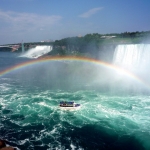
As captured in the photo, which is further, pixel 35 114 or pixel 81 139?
pixel 35 114

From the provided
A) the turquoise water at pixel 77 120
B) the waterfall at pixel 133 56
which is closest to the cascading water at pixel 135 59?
the waterfall at pixel 133 56

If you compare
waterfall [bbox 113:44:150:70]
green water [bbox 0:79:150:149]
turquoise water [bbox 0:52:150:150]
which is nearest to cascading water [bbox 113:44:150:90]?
waterfall [bbox 113:44:150:70]

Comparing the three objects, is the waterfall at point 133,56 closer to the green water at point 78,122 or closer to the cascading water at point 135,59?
the cascading water at point 135,59

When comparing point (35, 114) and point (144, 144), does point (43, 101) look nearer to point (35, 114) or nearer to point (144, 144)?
point (35, 114)

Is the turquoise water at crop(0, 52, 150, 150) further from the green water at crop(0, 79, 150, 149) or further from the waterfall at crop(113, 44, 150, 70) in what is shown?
the waterfall at crop(113, 44, 150, 70)

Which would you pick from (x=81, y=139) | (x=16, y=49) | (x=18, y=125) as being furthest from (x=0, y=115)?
(x=16, y=49)

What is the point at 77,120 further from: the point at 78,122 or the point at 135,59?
the point at 135,59

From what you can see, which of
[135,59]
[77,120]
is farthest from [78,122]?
[135,59]
